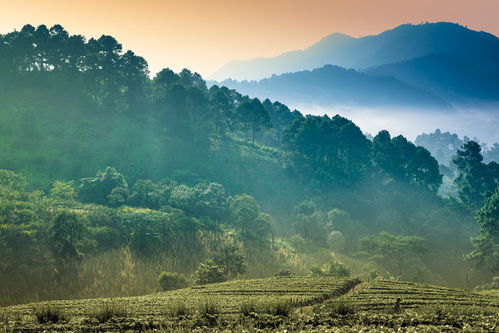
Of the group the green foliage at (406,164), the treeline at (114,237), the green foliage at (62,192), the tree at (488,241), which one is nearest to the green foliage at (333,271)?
the treeline at (114,237)

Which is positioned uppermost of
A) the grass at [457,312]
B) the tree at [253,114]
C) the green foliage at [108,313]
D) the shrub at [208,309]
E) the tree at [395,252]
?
the tree at [253,114]

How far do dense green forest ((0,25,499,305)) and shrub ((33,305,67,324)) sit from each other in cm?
1194

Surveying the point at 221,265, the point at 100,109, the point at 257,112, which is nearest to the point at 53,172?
the point at 100,109

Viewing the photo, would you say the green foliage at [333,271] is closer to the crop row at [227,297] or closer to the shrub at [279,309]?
the crop row at [227,297]

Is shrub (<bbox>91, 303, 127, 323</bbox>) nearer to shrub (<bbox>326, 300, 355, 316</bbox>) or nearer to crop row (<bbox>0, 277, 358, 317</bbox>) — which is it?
crop row (<bbox>0, 277, 358, 317</bbox>)

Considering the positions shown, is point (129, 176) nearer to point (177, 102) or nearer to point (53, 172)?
point (53, 172)

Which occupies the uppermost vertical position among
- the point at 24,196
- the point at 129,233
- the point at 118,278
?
the point at 24,196

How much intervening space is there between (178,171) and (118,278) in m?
31.5

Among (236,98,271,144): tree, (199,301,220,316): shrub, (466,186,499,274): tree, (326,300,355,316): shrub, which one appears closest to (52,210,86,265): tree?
(199,301,220,316): shrub

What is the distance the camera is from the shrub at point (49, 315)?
1189cm

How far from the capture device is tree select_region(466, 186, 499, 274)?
3812cm

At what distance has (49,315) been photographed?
12.1m

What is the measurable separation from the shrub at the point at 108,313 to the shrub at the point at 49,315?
1076 millimetres

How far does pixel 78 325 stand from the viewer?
11.4 m
